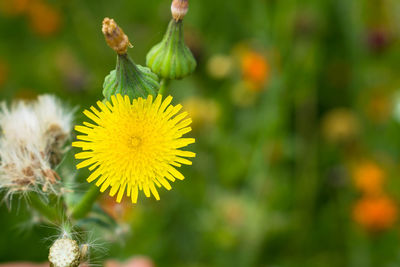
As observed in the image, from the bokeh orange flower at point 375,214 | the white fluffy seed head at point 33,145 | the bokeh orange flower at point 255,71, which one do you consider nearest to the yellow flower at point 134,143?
the white fluffy seed head at point 33,145

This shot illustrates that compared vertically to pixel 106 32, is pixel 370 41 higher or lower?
higher

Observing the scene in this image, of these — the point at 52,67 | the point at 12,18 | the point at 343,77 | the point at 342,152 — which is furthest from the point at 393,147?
the point at 12,18

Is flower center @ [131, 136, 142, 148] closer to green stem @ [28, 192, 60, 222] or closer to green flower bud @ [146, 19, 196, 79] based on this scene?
green flower bud @ [146, 19, 196, 79]

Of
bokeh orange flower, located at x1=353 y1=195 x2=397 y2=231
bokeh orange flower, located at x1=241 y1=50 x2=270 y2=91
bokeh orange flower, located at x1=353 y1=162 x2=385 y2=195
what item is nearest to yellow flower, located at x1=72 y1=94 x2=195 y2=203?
bokeh orange flower, located at x1=241 y1=50 x2=270 y2=91

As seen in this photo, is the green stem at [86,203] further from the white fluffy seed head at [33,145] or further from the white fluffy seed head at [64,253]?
the white fluffy seed head at [64,253]

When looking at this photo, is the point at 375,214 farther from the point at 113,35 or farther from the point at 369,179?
the point at 113,35

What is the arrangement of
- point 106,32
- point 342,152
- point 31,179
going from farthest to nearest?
point 342,152 → point 31,179 → point 106,32

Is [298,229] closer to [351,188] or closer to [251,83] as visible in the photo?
[351,188]

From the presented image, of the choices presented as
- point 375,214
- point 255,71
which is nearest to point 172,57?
point 255,71

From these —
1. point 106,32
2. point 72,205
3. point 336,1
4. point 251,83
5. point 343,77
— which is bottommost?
point 72,205
